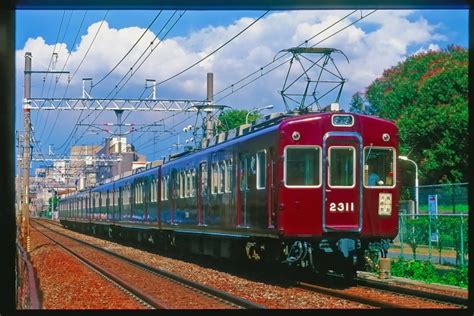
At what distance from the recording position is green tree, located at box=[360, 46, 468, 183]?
12.0 m

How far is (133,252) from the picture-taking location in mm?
20688

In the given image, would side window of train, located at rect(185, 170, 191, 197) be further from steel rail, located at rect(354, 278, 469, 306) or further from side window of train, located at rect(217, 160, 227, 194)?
steel rail, located at rect(354, 278, 469, 306)

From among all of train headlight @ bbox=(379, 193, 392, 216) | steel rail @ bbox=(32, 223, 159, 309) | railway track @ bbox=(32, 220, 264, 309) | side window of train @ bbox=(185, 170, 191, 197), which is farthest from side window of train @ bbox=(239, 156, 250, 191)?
side window of train @ bbox=(185, 170, 191, 197)

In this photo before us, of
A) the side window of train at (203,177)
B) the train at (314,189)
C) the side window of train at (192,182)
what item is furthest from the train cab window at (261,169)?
the side window of train at (192,182)

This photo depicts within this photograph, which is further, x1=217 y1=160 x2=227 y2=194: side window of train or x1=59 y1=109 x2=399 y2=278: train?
x1=217 y1=160 x2=227 y2=194: side window of train

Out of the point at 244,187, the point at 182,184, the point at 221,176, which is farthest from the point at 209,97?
the point at 182,184

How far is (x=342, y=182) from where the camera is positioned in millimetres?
11297

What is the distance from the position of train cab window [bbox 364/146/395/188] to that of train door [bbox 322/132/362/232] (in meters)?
0.12

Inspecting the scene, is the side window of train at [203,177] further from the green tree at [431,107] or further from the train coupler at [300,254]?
the train coupler at [300,254]

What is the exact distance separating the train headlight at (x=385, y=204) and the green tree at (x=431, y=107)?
1182 millimetres

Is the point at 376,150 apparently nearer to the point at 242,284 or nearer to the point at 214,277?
the point at 242,284

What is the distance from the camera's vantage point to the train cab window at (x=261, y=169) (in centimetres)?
1173
